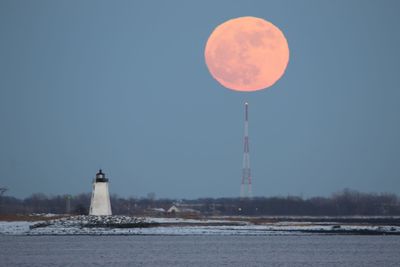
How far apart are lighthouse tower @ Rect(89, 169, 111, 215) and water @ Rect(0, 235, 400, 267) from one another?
14.8ft

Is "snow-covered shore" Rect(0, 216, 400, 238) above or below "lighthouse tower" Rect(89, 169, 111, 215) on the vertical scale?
below

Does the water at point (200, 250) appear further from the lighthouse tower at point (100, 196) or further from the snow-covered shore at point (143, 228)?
the lighthouse tower at point (100, 196)

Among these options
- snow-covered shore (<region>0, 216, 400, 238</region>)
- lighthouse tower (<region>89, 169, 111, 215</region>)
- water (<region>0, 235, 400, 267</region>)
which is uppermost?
lighthouse tower (<region>89, 169, 111, 215</region>)

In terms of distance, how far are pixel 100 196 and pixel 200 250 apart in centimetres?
2520

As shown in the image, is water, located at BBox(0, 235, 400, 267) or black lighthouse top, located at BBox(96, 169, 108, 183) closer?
water, located at BBox(0, 235, 400, 267)

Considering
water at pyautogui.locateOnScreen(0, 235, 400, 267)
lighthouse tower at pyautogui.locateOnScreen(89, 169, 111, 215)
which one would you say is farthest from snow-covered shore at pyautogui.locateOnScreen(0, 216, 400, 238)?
water at pyautogui.locateOnScreen(0, 235, 400, 267)

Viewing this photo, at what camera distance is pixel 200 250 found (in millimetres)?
79000

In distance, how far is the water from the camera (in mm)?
67500

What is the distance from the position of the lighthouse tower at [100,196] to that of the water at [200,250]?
4498 millimetres

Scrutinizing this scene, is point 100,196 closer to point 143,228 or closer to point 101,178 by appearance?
point 101,178

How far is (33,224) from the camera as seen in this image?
10600cm

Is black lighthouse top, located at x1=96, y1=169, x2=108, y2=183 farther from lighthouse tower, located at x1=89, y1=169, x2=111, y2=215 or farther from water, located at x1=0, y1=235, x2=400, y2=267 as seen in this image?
water, located at x1=0, y1=235, x2=400, y2=267

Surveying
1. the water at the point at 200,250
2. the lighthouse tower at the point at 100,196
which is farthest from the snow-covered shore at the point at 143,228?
the water at the point at 200,250

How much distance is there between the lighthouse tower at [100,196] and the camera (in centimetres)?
10088
